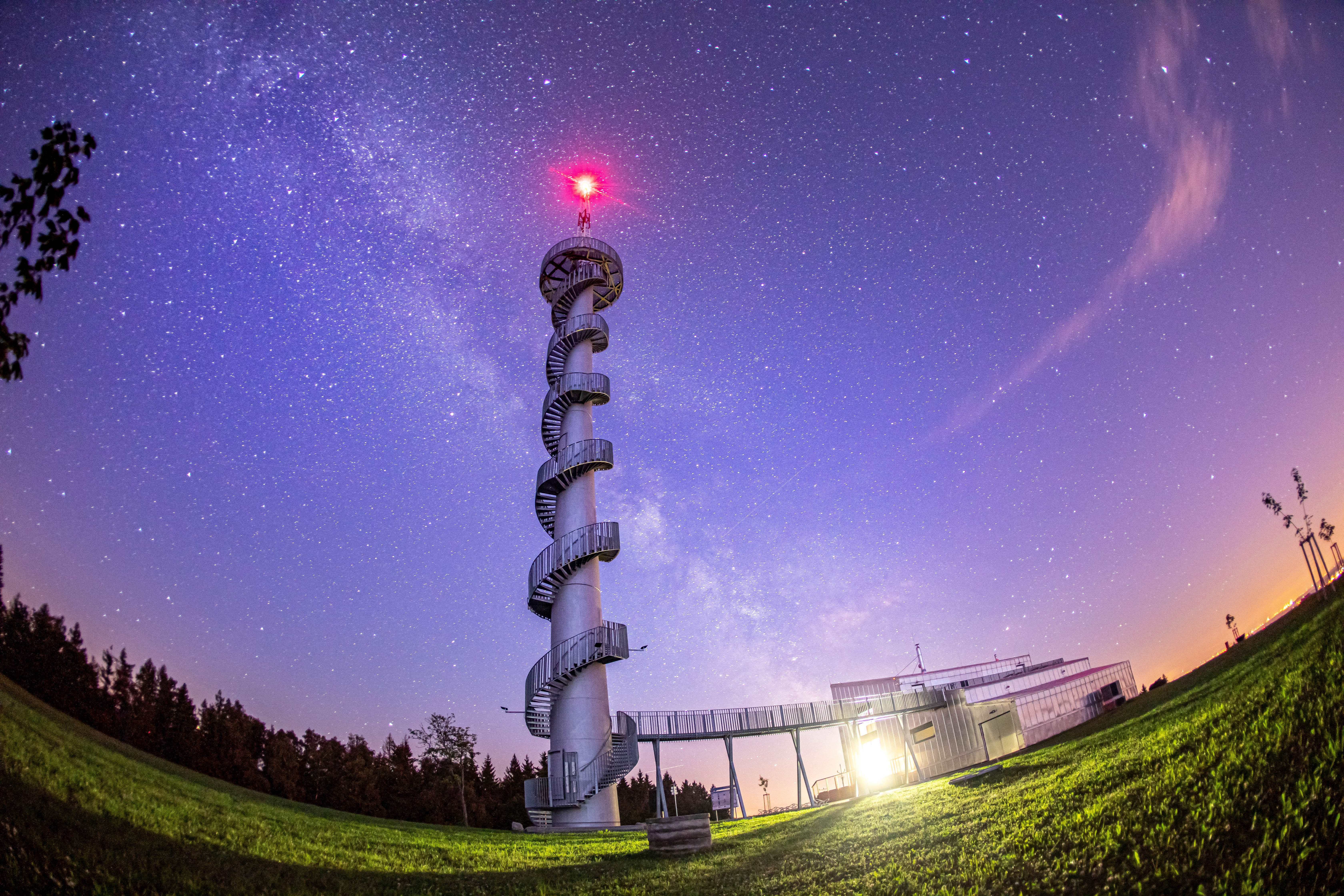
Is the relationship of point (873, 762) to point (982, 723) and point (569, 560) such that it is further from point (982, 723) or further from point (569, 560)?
point (569, 560)

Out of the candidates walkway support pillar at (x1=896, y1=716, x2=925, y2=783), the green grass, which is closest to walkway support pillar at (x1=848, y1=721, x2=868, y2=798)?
walkway support pillar at (x1=896, y1=716, x2=925, y2=783)

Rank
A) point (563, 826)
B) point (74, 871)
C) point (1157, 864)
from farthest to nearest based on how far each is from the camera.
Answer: point (563, 826)
point (74, 871)
point (1157, 864)

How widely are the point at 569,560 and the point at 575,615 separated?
7.48 ft

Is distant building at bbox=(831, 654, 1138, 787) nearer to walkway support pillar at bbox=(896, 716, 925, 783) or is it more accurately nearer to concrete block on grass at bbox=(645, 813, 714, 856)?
walkway support pillar at bbox=(896, 716, 925, 783)

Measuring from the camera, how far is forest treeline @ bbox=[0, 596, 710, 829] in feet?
158

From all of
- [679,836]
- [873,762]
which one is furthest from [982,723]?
[679,836]

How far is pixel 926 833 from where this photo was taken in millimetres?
9844

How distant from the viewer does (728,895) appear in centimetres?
823

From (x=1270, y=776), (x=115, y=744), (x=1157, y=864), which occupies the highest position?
(x=115, y=744)

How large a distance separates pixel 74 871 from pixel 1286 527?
62.3 m

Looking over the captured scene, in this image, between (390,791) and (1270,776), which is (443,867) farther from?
(390,791)

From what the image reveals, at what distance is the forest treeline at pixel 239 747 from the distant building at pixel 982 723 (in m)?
21.4

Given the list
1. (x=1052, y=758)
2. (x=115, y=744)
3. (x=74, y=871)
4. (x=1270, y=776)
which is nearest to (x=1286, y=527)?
(x=1052, y=758)

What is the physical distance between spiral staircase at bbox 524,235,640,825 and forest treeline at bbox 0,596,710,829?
89.4 ft
